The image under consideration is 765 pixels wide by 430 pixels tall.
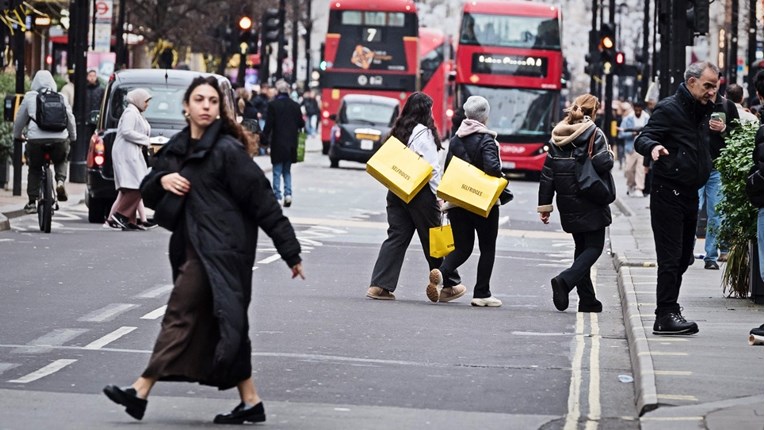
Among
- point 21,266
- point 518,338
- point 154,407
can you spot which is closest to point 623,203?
point 21,266

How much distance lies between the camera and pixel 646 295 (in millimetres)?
14727

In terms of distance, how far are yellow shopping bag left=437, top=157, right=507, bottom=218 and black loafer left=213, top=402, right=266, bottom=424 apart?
20.4ft

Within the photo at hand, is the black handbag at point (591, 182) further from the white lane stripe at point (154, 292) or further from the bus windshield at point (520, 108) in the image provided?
the bus windshield at point (520, 108)

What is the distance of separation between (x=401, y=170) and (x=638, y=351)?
171 inches

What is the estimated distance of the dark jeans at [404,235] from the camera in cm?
1505

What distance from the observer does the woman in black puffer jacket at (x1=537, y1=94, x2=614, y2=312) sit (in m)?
13.8

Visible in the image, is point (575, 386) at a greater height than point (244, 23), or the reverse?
point (244, 23)

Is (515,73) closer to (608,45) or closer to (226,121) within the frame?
(608,45)

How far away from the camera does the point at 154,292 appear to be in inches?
585

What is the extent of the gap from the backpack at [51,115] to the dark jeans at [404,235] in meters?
7.58

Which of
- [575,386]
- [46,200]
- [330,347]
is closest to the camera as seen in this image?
[575,386]

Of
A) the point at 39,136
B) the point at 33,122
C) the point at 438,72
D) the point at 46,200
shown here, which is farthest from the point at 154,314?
the point at 438,72

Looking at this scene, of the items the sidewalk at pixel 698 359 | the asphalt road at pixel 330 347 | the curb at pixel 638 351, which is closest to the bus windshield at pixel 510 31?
the asphalt road at pixel 330 347

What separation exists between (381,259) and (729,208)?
9.32 feet
